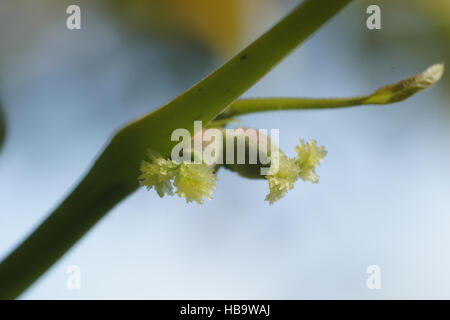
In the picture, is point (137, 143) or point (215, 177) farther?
point (215, 177)

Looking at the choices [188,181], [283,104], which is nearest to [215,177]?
[188,181]

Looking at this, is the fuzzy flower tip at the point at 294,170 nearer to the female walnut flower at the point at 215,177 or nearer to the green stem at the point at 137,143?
the female walnut flower at the point at 215,177

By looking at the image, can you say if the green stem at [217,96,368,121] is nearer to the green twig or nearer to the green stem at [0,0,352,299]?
the green twig

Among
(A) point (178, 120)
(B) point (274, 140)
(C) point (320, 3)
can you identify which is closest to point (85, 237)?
(A) point (178, 120)

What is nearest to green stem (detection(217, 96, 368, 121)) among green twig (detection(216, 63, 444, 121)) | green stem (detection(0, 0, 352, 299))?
green twig (detection(216, 63, 444, 121))
